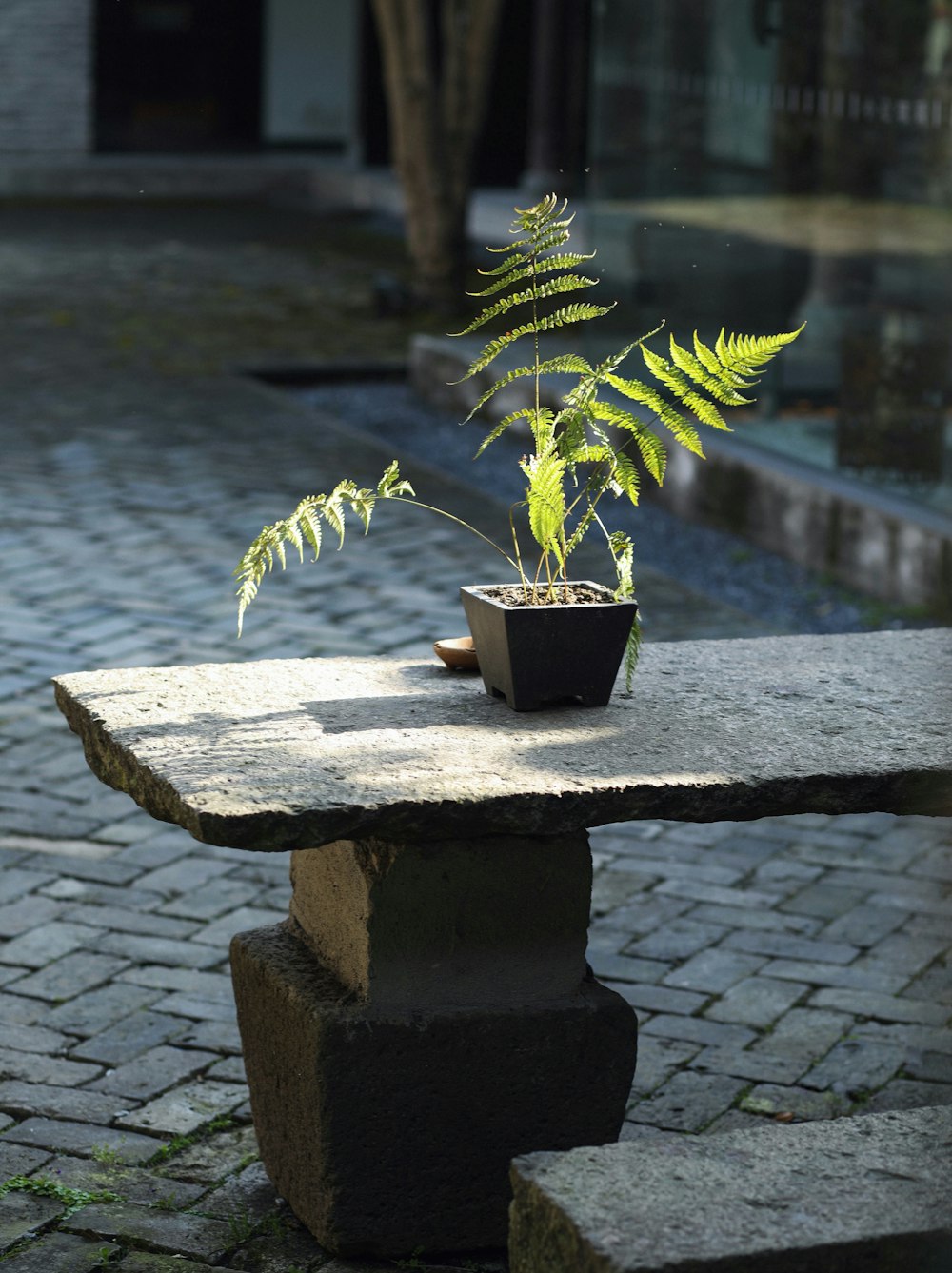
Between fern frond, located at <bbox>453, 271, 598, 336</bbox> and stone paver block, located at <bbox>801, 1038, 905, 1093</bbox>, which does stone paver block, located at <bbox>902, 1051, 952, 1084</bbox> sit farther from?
fern frond, located at <bbox>453, 271, 598, 336</bbox>

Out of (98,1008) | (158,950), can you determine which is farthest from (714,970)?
(98,1008)

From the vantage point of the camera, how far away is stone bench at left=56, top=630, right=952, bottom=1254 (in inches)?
115

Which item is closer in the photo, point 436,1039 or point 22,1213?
point 436,1039

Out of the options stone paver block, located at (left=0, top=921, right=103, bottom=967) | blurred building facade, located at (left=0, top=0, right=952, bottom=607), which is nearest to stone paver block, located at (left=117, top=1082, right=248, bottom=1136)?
stone paver block, located at (left=0, top=921, right=103, bottom=967)

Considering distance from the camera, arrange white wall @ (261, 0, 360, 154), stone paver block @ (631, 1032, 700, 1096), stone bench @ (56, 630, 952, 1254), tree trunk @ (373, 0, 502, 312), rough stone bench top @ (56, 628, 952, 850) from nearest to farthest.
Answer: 1. rough stone bench top @ (56, 628, 952, 850)
2. stone bench @ (56, 630, 952, 1254)
3. stone paver block @ (631, 1032, 700, 1096)
4. tree trunk @ (373, 0, 502, 312)
5. white wall @ (261, 0, 360, 154)

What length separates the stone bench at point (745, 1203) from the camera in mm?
2473

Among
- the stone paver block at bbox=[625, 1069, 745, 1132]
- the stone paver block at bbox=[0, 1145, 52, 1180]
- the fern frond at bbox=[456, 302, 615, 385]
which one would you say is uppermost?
the fern frond at bbox=[456, 302, 615, 385]

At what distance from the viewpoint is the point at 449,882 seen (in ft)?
10.2

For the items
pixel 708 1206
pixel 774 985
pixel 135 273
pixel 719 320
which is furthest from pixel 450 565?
pixel 135 273

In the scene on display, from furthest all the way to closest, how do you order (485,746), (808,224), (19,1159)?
(808,224) → (19,1159) → (485,746)

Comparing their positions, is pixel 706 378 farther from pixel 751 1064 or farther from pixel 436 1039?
pixel 751 1064

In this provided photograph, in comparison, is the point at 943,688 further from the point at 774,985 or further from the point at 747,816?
the point at 774,985

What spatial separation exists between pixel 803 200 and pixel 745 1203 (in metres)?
6.82

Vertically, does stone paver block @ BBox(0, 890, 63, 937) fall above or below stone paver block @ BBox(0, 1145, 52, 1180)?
above
